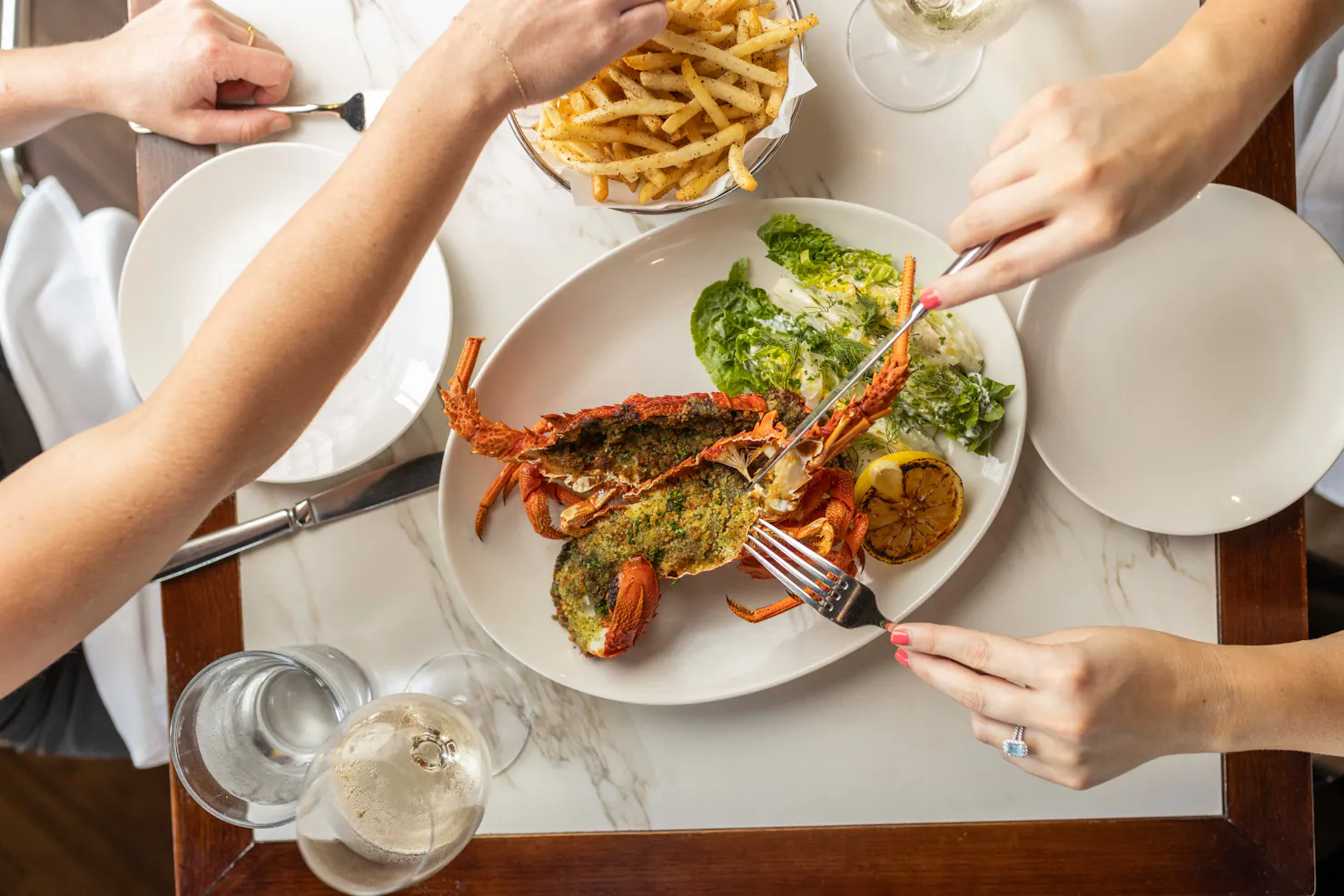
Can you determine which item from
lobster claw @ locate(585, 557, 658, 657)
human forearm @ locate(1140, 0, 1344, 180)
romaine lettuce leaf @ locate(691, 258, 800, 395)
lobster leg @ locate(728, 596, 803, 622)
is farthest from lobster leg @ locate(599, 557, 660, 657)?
human forearm @ locate(1140, 0, 1344, 180)

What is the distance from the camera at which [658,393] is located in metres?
2.09

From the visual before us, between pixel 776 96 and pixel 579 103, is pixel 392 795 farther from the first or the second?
pixel 776 96

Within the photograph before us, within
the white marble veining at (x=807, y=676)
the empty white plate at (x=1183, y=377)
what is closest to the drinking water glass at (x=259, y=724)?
the white marble veining at (x=807, y=676)

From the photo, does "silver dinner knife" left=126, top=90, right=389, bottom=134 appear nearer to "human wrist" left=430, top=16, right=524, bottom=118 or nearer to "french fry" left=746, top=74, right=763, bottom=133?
"human wrist" left=430, top=16, right=524, bottom=118

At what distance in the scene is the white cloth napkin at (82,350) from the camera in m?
2.19

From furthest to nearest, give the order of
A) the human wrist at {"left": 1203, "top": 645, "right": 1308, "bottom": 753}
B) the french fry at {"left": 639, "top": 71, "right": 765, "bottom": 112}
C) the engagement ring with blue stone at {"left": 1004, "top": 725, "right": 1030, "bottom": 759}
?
1. the french fry at {"left": 639, "top": 71, "right": 765, "bottom": 112}
2. the human wrist at {"left": 1203, "top": 645, "right": 1308, "bottom": 753}
3. the engagement ring with blue stone at {"left": 1004, "top": 725, "right": 1030, "bottom": 759}

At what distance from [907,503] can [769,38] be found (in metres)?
1.04

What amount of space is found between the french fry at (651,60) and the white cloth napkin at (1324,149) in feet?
A: 5.30

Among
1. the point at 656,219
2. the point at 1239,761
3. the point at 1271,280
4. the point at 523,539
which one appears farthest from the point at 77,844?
the point at 1271,280

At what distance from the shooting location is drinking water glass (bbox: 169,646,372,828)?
1802 millimetres

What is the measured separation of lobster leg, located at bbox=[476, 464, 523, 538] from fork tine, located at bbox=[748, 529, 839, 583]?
604mm

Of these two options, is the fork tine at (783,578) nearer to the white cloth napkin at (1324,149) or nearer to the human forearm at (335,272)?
the human forearm at (335,272)

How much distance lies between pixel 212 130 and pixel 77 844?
2.95 meters

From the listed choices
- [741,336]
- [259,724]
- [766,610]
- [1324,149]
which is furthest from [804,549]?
[1324,149]
